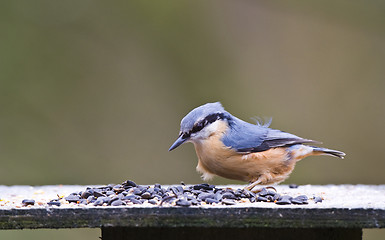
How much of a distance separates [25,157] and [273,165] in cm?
439

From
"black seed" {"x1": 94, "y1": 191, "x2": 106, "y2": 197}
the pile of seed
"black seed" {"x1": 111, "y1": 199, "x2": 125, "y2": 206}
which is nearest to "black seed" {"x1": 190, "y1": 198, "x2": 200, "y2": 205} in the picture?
the pile of seed

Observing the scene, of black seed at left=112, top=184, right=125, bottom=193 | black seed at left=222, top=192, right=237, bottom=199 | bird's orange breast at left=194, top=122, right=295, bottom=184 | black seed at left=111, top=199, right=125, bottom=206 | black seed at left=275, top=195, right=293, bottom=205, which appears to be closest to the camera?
black seed at left=111, top=199, right=125, bottom=206

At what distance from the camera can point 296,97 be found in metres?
7.99

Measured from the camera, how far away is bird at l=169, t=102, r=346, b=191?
4.09 metres

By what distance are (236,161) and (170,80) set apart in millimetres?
4045

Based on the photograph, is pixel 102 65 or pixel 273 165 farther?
pixel 102 65

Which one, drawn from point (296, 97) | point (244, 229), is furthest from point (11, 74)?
point (244, 229)

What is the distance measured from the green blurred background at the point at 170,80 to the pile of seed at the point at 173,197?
4133 mm

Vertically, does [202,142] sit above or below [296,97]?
below

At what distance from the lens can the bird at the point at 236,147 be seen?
4.09 metres

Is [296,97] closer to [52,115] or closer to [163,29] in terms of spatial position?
[163,29]

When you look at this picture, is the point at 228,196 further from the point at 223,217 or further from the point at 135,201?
the point at 135,201

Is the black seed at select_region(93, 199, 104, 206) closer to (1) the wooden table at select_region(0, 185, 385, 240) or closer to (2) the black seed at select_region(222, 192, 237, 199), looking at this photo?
(1) the wooden table at select_region(0, 185, 385, 240)

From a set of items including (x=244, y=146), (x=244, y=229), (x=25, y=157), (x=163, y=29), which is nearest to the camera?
(x=244, y=229)
